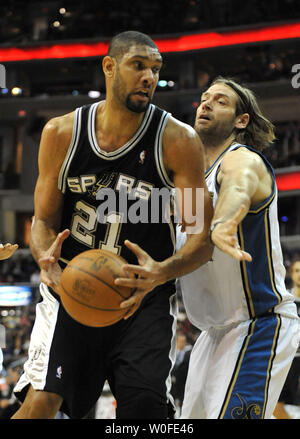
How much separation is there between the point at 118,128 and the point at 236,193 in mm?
723

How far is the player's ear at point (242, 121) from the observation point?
393 centimetres

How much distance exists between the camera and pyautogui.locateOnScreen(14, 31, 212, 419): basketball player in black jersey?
2990 mm

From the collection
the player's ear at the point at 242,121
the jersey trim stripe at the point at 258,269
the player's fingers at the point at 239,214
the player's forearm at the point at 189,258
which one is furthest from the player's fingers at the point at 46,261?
the player's ear at the point at 242,121

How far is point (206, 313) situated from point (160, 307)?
1.28 ft

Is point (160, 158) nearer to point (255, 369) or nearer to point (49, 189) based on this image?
point (49, 189)

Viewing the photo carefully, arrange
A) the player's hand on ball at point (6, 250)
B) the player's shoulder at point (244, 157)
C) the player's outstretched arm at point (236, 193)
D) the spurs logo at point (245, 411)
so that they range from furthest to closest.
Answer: the player's hand on ball at point (6, 250)
the player's shoulder at point (244, 157)
the spurs logo at point (245, 411)
the player's outstretched arm at point (236, 193)

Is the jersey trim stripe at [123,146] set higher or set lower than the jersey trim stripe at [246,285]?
higher

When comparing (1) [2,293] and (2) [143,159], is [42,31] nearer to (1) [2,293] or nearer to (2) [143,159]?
(1) [2,293]

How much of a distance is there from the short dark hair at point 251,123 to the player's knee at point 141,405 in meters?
1.87

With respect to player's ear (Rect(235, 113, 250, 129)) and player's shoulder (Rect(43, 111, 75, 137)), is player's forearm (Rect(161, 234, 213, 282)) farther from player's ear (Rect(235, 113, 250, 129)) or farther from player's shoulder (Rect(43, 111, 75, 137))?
player's ear (Rect(235, 113, 250, 129))

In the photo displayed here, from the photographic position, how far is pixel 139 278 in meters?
2.78
